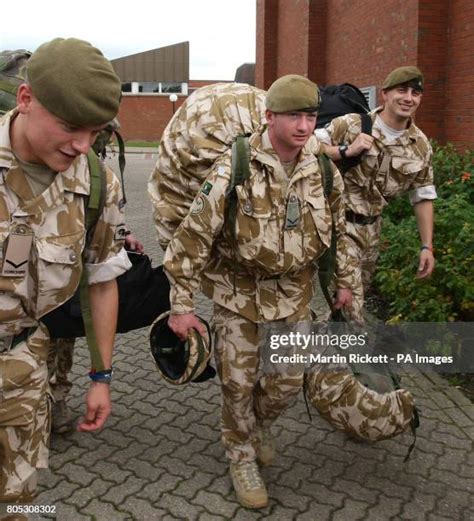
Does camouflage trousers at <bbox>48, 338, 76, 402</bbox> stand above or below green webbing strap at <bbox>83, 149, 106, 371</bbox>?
below

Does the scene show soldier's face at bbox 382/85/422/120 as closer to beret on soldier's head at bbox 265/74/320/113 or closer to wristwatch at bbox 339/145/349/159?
wristwatch at bbox 339/145/349/159

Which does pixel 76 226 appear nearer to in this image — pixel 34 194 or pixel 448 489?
pixel 34 194

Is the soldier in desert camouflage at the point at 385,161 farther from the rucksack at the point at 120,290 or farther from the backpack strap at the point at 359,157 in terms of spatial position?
the rucksack at the point at 120,290

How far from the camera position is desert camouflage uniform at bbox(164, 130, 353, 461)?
9.59 feet

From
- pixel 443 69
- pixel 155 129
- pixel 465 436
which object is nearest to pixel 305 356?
pixel 465 436

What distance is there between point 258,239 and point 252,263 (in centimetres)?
13

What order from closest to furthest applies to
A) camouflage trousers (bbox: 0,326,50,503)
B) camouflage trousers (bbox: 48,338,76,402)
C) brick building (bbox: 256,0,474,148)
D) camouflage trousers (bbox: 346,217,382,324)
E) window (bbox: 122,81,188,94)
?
camouflage trousers (bbox: 0,326,50,503)
camouflage trousers (bbox: 48,338,76,402)
camouflage trousers (bbox: 346,217,382,324)
brick building (bbox: 256,0,474,148)
window (bbox: 122,81,188,94)

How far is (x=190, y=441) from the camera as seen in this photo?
3.88 m

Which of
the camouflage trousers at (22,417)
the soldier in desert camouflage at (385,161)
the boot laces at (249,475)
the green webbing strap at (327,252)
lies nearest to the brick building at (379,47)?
the soldier in desert camouflage at (385,161)

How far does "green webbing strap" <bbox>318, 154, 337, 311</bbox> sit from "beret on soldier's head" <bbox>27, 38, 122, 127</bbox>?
1.40 meters

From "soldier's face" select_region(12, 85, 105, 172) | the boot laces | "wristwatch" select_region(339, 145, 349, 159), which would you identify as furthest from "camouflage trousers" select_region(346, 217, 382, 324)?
"soldier's face" select_region(12, 85, 105, 172)

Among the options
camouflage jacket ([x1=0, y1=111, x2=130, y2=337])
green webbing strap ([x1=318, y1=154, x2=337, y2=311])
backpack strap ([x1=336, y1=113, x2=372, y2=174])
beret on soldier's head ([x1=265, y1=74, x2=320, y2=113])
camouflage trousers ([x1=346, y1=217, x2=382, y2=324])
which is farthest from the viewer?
camouflage trousers ([x1=346, y1=217, x2=382, y2=324])

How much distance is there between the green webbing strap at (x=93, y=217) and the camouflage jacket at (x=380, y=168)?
2.11m

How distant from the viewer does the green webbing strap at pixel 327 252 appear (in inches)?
122
